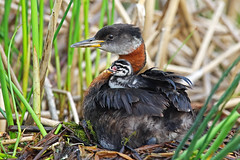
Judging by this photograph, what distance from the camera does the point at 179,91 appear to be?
2469 mm

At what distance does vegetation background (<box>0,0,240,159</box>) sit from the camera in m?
2.82

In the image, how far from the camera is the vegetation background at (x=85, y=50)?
2822 mm

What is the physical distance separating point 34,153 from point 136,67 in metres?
1.17

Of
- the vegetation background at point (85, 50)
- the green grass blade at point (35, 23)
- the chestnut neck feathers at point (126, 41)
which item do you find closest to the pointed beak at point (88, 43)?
the chestnut neck feathers at point (126, 41)

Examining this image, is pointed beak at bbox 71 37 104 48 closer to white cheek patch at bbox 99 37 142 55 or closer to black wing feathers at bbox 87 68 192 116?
white cheek patch at bbox 99 37 142 55

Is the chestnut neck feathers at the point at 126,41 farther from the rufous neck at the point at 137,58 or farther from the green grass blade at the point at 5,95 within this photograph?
the green grass blade at the point at 5,95

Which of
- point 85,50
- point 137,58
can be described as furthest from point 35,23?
point 85,50

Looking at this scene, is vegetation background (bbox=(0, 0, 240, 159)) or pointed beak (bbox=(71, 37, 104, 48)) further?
pointed beak (bbox=(71, 37, 104, 48))

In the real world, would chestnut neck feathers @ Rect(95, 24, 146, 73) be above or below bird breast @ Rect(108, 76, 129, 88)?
above

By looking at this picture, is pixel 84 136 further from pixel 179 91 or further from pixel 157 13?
pixel 157 13

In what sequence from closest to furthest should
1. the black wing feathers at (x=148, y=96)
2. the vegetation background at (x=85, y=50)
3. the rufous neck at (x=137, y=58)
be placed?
the black wing feathers at (x=148, y=96)
the vegetation background at (x=85, y=50)
the rufous neck at (x=137, y=58)

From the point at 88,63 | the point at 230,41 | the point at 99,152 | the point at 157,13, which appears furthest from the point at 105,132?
the point at 230,41

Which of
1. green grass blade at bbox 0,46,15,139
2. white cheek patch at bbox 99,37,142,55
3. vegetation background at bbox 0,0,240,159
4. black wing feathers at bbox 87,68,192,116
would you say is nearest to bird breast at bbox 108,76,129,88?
black wing feathers at bbox 87,68,192,116

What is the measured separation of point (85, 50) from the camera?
11.7 feet
